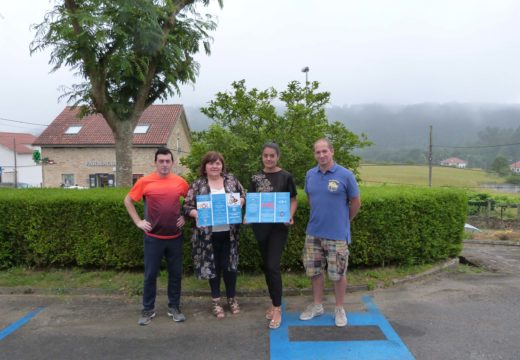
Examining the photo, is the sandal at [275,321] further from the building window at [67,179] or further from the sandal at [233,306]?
the building window at [67,179]

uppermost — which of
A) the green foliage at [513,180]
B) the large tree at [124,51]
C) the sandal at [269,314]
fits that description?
the large tree at [124,51]

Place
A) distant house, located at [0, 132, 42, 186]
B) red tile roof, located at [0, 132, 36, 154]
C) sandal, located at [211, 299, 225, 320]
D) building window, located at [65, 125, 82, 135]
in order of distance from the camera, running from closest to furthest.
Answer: sandal, located at [211, 299, 225, 320]
building window, located at [65, 125, 82, 135]
distant house, located at [0, 132, 42, 186]
red tile roof, located at [0, 132, 36, 154]

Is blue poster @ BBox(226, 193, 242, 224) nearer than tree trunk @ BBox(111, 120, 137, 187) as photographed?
Yes

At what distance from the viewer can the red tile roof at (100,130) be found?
30.9 m

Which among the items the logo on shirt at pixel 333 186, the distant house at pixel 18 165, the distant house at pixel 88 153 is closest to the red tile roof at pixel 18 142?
the distant house at pixel 18 165

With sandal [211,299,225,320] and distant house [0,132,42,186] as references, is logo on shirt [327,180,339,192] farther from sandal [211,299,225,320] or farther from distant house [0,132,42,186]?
distant house [0,132,42,186]

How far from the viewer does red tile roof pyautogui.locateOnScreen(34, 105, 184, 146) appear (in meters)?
30.9

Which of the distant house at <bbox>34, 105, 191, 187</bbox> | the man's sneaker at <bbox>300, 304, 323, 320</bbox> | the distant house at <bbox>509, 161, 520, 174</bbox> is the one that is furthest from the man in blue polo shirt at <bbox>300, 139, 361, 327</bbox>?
the distant house at <bbox>509, 161, 520, 174</bbox>

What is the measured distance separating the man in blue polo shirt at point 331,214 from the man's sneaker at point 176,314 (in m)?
1.52

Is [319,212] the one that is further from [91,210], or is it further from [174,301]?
[91,210]

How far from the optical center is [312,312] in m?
4.36

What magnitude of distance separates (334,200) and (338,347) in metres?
1.41

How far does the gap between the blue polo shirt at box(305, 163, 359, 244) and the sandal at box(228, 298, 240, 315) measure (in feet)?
4.36

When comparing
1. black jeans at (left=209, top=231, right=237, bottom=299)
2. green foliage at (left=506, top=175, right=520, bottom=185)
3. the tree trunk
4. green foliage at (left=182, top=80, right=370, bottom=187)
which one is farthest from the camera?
green foliage at (left=506, top=175, right=520, bottom=185)
